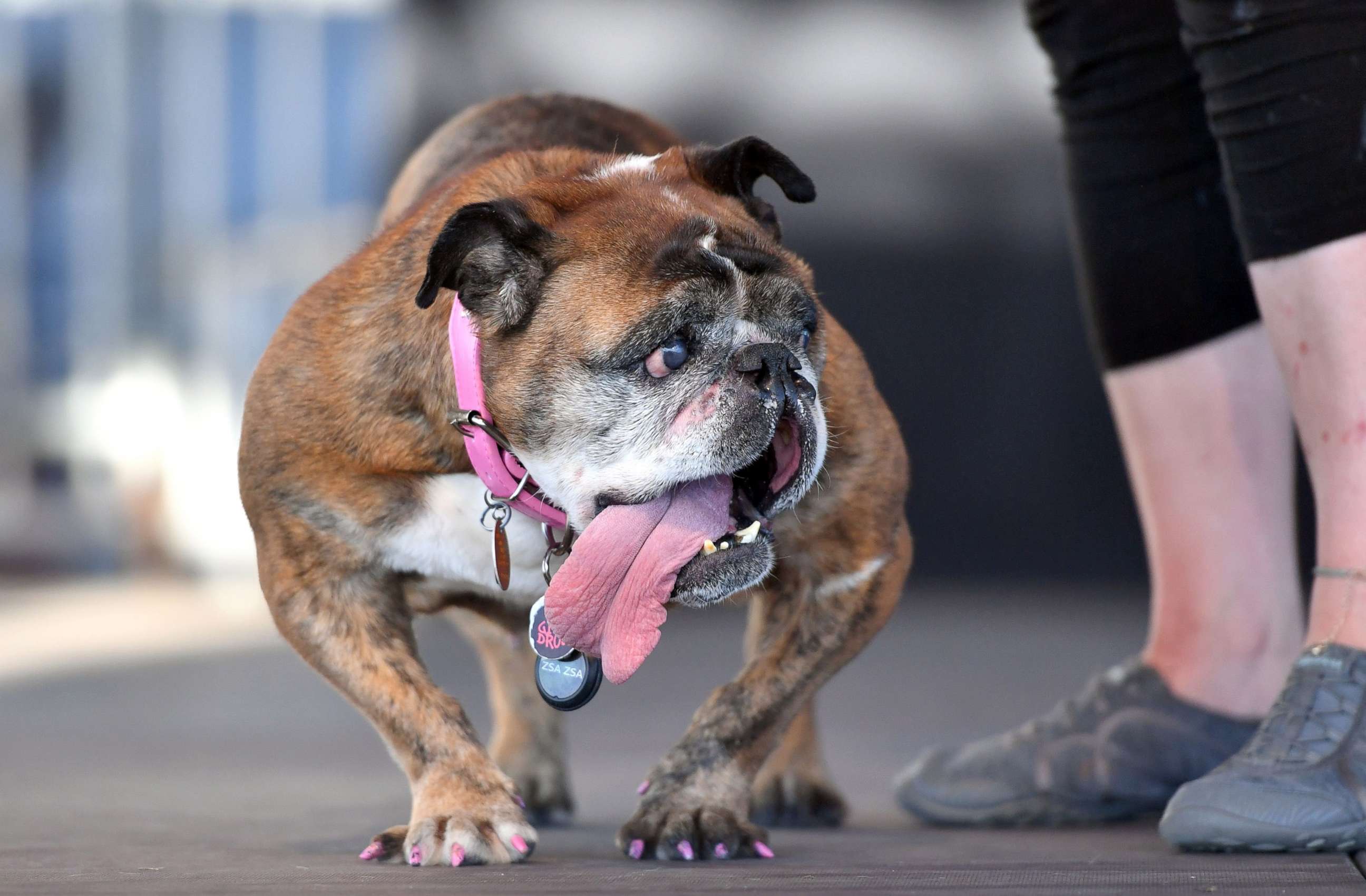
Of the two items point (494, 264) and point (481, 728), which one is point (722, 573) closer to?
point (494, 264)

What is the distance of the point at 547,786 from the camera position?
2.62 metres

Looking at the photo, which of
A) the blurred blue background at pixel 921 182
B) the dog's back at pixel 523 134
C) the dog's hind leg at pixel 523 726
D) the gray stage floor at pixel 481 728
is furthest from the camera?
the blurred blue background at pixel 921 182

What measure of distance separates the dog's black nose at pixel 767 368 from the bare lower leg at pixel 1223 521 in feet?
2.67

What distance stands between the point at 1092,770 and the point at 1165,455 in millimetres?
483

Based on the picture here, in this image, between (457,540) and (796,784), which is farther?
(796,784)

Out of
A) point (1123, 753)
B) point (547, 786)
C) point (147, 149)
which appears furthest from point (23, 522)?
point (1123, 753)

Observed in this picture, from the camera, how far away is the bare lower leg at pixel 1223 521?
2.36 meters

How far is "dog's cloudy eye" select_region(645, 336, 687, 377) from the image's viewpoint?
193 cm

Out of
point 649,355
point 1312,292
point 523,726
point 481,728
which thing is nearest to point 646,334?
point 649,355

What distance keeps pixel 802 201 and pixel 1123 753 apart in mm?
910

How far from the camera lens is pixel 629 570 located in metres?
1.95

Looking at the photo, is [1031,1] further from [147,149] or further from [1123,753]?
[147,149]

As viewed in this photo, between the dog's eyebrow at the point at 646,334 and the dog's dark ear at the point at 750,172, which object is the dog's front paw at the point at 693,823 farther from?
the dog's dark ear at the point at 750,172

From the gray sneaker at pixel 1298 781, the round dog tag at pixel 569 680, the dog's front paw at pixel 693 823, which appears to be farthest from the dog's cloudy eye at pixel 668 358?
the gray sneaker at pixel 1298 781
